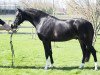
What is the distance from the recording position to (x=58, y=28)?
901 centimetres

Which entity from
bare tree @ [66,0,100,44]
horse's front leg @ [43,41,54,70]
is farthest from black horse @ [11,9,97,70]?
bare tree @ [66,0,100,44]

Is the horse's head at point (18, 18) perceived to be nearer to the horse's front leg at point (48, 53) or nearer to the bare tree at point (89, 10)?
the horse's front leg at point (48, 53)

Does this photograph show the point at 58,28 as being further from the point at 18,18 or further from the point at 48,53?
the point at 18,18

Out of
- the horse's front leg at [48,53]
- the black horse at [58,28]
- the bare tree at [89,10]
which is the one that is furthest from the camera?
the bare tree at [89,10]

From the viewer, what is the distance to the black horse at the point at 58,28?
8875mm

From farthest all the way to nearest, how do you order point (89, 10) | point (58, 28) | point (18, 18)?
point (89, 10)
point (18, 18)
point (58, 28)

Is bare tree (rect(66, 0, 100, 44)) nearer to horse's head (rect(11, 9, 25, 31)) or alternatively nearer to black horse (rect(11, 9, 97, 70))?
black horse (rect(11, 9, 97, 70))

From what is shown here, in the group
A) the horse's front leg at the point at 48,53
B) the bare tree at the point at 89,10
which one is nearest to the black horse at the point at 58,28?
the horse's front leg at the point at 48,53

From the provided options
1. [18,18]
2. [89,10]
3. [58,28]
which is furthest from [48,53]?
[89,10]

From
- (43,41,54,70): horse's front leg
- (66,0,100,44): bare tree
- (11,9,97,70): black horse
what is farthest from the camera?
(66,0,100,44): bare tree

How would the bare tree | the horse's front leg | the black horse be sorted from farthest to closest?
the bare tree → the horse's front leg → the black horse

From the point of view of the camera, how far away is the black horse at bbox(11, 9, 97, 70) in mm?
8875

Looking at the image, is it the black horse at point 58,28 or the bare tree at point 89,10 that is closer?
the black horse at point 58,28

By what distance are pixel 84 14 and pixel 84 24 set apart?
7.29 meters
